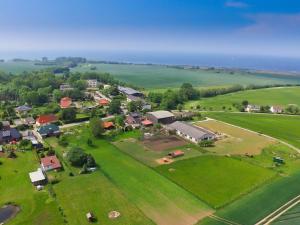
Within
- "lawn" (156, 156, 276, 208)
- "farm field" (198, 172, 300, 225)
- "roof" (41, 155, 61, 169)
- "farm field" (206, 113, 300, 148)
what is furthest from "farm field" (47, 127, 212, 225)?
"farm field" (206, 113, 300, 148)

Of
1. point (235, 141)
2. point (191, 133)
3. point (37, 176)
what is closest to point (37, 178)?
point (37, 176)

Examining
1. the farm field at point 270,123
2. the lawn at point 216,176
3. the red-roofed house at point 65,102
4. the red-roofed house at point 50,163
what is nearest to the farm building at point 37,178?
the red-roofed house at point 50,163

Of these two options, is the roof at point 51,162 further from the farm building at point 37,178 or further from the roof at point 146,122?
the roof at point 146,122

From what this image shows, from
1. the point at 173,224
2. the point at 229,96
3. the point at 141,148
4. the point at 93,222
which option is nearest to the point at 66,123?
the point at 141,148

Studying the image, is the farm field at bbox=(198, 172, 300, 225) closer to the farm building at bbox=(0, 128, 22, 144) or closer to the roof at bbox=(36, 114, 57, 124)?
the farm building at bbox=(0, 128, 22, 144)

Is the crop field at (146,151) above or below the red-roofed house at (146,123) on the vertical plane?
below
